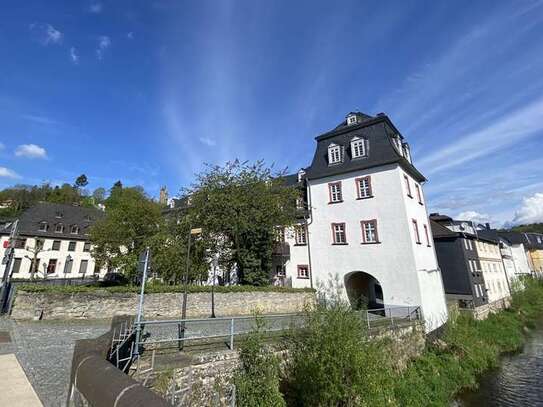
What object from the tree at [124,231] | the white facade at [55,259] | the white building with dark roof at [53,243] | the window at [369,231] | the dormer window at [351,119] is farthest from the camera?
the white building with dark roof at [53,243]

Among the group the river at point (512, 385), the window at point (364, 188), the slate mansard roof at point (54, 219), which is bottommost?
the river at point (512, 385)

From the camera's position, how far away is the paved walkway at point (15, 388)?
18.3 ft

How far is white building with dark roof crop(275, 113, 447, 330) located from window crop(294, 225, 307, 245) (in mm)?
26

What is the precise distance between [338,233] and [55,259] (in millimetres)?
39792

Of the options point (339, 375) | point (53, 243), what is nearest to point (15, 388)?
point (339, 375)

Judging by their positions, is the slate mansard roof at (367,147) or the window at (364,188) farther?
the window at (364,188)

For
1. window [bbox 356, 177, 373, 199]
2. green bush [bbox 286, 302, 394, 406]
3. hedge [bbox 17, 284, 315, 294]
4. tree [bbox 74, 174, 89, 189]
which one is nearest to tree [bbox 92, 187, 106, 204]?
tree [bbox 74, 174, 89, 189]

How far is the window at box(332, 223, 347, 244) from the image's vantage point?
22.5 m

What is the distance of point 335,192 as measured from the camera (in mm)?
23719

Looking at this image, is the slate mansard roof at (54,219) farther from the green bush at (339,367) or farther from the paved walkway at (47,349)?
the green bush at (339,367)

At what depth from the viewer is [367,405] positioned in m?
8.32

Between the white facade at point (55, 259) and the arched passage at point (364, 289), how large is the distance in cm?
3412

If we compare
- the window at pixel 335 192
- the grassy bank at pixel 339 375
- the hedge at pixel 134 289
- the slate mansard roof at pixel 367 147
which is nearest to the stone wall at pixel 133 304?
the hedge at pixel 134 289

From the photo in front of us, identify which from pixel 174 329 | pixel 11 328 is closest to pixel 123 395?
pixel 174 329
